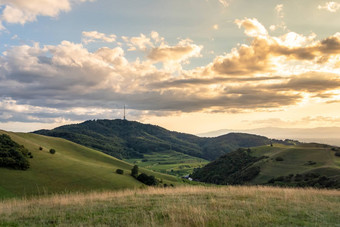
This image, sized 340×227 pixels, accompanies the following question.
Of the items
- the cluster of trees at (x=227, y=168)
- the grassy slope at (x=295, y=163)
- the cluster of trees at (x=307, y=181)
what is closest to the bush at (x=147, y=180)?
the cluster of trees at (x=307, y=181)

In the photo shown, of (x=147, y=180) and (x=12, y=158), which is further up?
(x=12, y=158)

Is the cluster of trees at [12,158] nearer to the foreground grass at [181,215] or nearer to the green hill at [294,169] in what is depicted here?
the foreground grass at [181,215]

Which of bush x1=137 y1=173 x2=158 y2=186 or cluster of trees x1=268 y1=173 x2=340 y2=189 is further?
bush x1=137 y1=173 x2=158 y2=186

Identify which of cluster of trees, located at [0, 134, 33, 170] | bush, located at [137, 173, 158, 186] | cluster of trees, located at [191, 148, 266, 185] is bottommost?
cluster of trees, located at [191, 148, 266, 185]

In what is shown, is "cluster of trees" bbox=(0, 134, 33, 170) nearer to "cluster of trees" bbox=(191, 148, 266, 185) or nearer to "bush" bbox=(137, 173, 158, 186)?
"bush" bbox=(137, 173, 158, 186)

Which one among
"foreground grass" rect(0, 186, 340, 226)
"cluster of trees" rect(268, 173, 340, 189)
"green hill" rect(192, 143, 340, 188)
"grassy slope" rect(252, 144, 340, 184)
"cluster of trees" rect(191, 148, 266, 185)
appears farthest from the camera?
"cluster of trees" rect(191, 148, 266, 185)

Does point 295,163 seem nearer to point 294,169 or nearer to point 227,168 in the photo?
point 294,169

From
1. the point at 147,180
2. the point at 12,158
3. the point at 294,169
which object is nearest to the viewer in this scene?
the point at 12,158

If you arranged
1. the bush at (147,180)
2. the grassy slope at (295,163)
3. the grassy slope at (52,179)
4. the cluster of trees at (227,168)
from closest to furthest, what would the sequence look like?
the grassy slope at (52,179)
the bush at (147,180)
the grassy slope at (295,163)
the cluster of trees at (227,168)

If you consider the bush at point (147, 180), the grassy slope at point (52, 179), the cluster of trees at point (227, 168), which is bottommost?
the cluster of trees at point (227, 168)

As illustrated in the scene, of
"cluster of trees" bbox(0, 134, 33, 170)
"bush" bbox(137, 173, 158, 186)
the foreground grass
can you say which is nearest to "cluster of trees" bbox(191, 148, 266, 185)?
"bush" bbox(137, 173, 158, 186)

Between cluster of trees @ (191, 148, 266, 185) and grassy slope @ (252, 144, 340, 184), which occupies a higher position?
grassy slope @ (252, 144, 340, 184)

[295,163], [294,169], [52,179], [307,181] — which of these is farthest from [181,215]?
[295,163]

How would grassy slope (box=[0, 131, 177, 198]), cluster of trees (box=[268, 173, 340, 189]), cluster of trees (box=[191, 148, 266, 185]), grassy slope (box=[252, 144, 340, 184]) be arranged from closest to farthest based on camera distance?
grassy slope (box=[0, 131, 177, 198]) < cluster of trees (box=[268, 173, 340, 189]) < grassy slope (box=[252, 144, 340, 184]) < cluster of trees (box=[191, 148, 266, 185])
